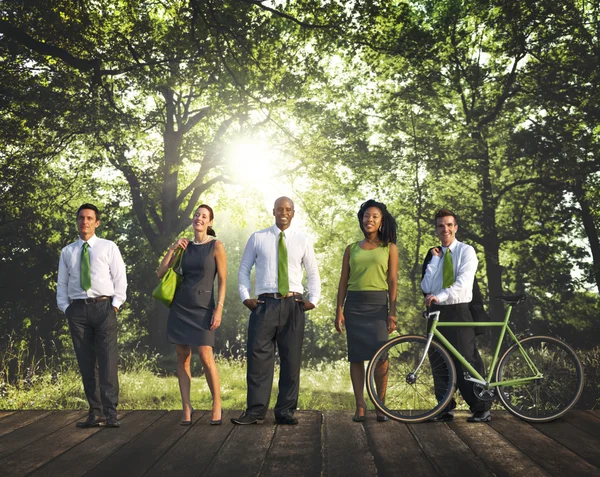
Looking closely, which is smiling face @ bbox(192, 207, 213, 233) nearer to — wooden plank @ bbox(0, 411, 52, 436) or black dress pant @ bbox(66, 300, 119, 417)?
black dress pant @ bbox(66, 300, 119, 417)

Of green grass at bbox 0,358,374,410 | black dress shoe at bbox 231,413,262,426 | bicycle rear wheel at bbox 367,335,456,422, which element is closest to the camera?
bicycle rear wheel at bbox 367,335,456,422

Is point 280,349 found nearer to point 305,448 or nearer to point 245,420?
point 245,420

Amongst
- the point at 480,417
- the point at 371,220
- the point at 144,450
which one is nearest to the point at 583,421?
the point at 480,417

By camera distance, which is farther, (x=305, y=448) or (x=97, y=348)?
(x=97, y=348)

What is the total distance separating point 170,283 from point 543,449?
2973 millimetres

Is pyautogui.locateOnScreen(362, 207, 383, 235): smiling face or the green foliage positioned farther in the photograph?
the green foliage

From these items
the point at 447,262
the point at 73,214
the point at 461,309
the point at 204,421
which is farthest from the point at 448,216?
the point at 73,214

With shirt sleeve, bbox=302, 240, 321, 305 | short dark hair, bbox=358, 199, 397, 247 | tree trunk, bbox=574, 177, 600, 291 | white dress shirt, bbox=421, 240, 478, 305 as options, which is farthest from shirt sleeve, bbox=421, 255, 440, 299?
tree trunk, bbox=574, 177, 600, 291

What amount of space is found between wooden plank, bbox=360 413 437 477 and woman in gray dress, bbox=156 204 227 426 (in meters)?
1.29

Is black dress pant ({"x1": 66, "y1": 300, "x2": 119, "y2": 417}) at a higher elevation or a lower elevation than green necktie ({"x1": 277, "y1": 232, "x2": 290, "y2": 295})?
lower

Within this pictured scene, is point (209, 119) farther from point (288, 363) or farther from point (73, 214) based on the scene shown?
point (288, 363)

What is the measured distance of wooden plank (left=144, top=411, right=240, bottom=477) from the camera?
350cm

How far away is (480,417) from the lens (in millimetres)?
4887

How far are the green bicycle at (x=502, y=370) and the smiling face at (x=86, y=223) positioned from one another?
2564 millimetres
